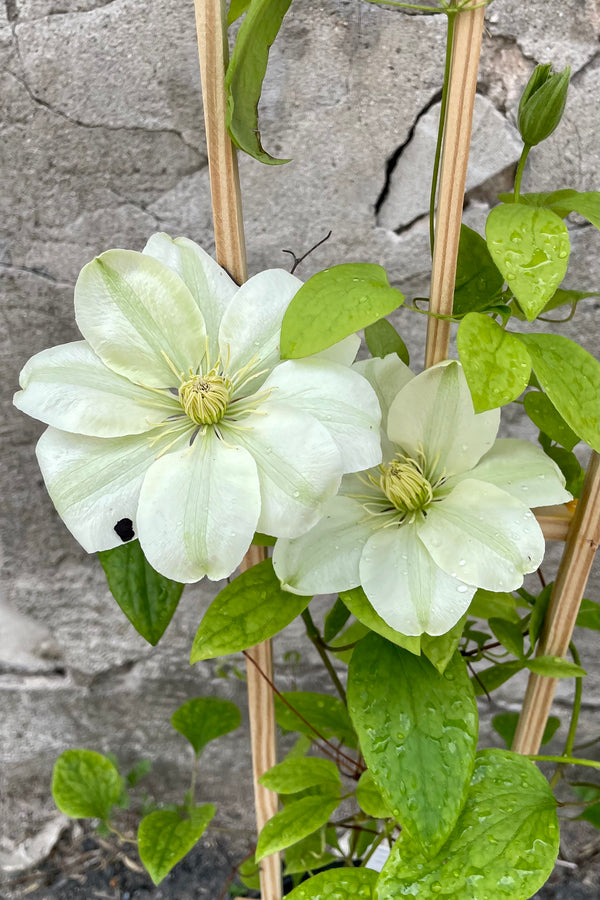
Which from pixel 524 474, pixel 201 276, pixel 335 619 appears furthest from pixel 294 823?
pixel 201 276

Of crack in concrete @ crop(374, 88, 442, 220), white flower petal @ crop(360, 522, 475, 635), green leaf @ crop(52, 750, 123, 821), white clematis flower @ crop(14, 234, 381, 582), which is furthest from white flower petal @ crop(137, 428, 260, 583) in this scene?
green leaf @ crop(52, 750, 123, 821)

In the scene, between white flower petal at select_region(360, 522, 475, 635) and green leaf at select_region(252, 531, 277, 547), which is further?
green leaf at select_region(252, 531, 277, 547)

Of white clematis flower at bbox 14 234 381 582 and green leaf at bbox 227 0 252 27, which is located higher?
green leaf at bbox 227 0 252 27

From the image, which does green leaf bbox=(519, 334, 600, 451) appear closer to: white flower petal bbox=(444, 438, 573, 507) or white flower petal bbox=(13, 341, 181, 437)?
white flower petal bbox=(444, 438, 573, 507)

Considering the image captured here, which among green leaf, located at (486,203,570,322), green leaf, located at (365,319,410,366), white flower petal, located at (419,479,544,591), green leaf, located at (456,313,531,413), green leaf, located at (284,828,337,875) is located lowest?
green leaf, located at (284,828,337,875)

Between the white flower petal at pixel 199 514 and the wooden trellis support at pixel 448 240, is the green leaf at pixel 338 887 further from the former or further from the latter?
the white flower petal at pixel 199 514

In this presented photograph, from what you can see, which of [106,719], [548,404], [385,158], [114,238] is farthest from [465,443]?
[106,719]

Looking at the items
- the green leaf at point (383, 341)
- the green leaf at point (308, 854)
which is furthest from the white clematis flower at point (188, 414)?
the green leaf at point (308, 854)
